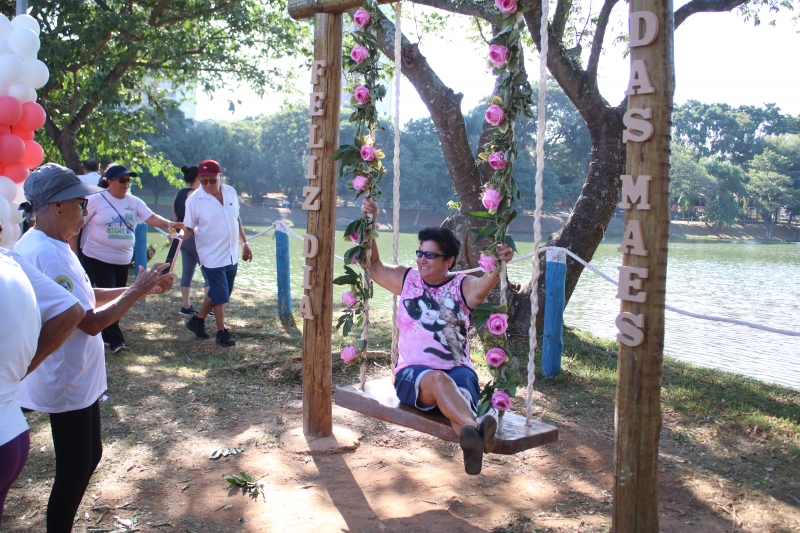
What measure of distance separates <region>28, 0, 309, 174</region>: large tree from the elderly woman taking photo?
28.0ft

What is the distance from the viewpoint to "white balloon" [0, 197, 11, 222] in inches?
173

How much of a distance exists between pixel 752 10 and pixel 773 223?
3896 centimetres

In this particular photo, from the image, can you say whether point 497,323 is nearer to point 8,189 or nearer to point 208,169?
point 8,189

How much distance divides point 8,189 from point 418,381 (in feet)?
10.6

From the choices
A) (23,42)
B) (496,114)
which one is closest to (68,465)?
(496,114)

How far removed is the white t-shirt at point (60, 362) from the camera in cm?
254

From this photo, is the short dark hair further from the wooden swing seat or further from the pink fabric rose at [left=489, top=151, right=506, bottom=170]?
the wooden swing seat

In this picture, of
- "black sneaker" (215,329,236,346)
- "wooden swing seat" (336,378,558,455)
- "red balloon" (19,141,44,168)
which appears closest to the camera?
"wooden swing seat" (336,378,558,455)

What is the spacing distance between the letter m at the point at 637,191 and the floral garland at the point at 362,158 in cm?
158

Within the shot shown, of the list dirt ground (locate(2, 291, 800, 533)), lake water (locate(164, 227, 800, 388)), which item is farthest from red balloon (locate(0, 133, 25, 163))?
lake water (locate(164, 227, 800, 388))

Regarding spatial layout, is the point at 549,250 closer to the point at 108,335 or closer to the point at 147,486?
the point at 147,486

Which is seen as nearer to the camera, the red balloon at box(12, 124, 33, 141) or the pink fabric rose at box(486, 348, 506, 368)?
the pink fabric rose at box(486, 348, 506, 368)

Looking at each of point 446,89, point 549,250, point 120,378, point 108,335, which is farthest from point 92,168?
point 549,250

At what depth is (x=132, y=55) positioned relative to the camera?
11.0 meters
